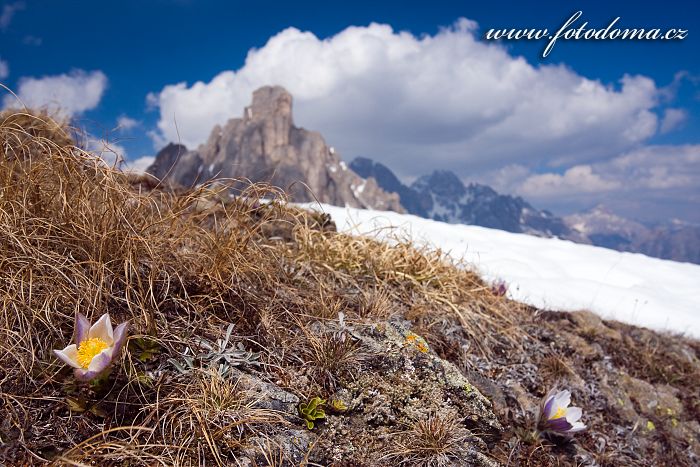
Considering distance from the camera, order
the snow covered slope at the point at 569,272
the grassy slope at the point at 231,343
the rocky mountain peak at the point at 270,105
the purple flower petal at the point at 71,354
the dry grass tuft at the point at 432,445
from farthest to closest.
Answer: the rocky mountain peak at the point at 270,105
the snow covered slope at the point at 569,272
the dry grass tuft at the point at 432,445
the grassy slope at the point at 231,343
the purple flower petal at the point at 71,354

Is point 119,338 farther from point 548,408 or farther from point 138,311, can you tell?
point 548,408

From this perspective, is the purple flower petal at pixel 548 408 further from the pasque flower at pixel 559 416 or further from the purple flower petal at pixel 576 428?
the purple flower petal at pixel 576 428

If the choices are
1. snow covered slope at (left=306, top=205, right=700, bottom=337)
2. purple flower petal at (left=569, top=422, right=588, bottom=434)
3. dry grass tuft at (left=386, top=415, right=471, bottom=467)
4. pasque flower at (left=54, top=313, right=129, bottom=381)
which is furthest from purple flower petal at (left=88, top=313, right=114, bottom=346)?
snow covered slope at (left=306, top=205, right=700, bottom=337)

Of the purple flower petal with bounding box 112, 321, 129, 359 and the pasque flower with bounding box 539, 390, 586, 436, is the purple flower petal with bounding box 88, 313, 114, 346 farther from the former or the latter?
the pasque flower with bounding box 539, 390, 586, 436

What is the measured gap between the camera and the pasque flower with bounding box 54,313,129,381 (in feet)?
5.65

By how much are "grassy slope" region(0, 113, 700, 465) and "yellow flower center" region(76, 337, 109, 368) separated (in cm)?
12

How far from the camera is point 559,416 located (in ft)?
8.66

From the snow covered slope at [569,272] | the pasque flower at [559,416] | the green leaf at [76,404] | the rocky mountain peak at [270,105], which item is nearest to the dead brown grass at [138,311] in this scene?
the green leaf at [76,404]

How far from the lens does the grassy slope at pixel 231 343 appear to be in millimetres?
1787

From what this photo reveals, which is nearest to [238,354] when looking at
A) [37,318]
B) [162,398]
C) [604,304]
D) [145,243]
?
[162,398]

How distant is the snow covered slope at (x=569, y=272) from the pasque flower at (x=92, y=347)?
2.96 m

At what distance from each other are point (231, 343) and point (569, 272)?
6.31 m

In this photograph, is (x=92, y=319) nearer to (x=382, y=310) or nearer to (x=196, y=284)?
(x=196, y=284)

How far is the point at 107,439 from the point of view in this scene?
174 centimetres
